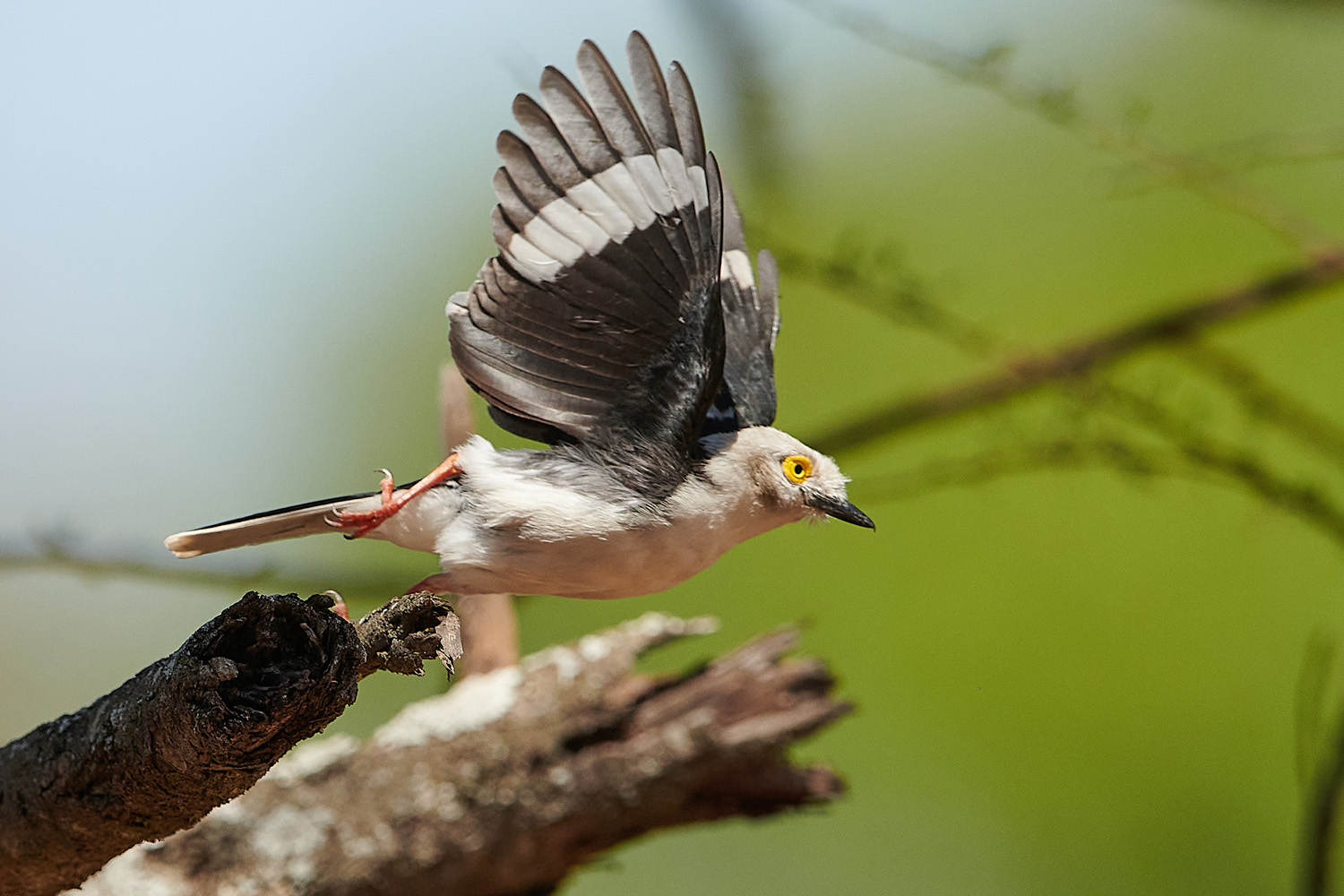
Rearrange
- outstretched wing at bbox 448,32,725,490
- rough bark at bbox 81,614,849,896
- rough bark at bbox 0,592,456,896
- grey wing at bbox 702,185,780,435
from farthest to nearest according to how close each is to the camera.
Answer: rough bark at bbox 81,614,849,896 < grey wing at bbox 702,185,780,435 < outstretched wing at bbox 448,32,725,490 < rough bark at bbox 0,592,456,896

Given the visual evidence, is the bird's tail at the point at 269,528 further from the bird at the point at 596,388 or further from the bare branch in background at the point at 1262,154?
the bare branch in background at the point at 1262,154

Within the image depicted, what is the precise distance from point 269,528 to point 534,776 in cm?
70

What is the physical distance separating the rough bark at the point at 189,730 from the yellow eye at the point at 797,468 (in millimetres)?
272

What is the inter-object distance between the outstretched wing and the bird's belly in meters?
0.05

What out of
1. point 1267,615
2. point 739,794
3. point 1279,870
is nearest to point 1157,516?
point 1267,615

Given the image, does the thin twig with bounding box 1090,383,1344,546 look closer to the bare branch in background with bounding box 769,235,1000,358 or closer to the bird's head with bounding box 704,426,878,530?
the bare branch in background with bounding box 769,235,1000,358

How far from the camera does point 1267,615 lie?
2.04 meters

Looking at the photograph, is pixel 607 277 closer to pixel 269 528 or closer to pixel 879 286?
pixel 269 528

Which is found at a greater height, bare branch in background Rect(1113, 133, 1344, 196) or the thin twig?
bare branch in background Rect(1113, 133, 1344, 196)

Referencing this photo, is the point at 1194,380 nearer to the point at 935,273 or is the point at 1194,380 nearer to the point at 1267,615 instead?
the point at 1267,615

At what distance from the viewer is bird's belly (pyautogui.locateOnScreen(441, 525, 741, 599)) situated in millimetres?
670

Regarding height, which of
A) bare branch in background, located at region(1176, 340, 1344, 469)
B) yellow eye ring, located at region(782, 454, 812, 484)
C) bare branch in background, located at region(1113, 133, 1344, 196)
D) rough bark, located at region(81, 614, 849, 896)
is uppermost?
bare branch in background, located at region(1113, 133, 1344, 196)

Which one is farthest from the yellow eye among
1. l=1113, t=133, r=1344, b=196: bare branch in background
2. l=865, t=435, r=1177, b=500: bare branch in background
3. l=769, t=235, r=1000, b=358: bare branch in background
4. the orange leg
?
l=1113, t=133, r=1344, b=196: bare branch in background

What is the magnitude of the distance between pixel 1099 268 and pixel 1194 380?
372 mm
